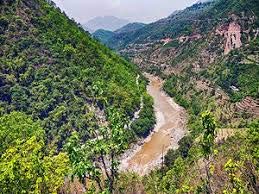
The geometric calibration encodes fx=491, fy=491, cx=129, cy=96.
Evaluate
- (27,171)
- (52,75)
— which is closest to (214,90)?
(52,75)

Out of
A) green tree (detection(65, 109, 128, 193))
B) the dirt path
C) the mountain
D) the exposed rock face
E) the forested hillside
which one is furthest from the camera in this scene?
the exposed rock face

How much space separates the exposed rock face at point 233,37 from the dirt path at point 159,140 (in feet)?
84.6

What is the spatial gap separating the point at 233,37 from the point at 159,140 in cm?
5482

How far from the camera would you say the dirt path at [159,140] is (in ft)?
247

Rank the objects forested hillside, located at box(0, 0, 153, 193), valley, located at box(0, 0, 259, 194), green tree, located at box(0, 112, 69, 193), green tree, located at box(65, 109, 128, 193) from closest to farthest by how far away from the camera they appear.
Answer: green tree, located at box(65, 109, 128, 193), green tree, located at box(0, 112, 69, 193), valley, located at box(0, 0, 259, 194), forested hillside, located at box(0, 0, 153, 193)

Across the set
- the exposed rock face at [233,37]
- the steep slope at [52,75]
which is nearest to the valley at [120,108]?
the steep slope at [52,75]

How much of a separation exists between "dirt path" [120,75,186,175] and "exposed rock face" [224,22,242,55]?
84.6 feet

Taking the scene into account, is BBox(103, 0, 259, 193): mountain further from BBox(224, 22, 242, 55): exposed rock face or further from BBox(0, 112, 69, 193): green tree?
BBox(0, 112, 69, 193): green tree

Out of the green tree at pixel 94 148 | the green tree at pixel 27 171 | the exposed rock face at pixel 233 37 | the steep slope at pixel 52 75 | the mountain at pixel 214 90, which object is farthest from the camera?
the exposed rock face at pixel 233 37

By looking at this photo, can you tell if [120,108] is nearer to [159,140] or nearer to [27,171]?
[159,140]

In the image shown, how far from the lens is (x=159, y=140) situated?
286 feet

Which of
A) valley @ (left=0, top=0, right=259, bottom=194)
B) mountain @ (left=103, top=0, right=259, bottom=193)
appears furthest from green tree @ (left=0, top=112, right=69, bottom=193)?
mountain @ (left=103, top=0, right=259, bottom=193)

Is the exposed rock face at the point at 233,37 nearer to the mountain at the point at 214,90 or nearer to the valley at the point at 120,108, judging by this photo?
the mountain at the point at 214,90

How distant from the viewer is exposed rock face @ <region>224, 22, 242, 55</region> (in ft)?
424
